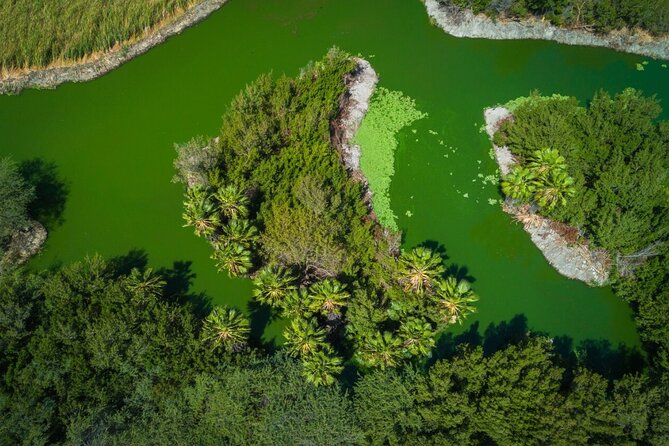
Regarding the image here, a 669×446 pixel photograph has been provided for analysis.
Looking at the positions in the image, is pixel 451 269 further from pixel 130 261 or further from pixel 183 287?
pixel 130 261

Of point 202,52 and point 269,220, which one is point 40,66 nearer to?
point 202,52

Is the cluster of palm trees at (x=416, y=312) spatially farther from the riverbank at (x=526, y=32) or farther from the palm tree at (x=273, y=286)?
the riverbank at (x=526, y=32)

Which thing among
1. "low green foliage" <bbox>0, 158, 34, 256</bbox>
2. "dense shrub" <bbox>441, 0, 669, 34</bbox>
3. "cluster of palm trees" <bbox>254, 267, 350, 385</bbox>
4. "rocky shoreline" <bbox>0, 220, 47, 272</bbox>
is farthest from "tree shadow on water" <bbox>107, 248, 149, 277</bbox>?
"dense shrub" <bbox>441, 0, 669, 34</bbox>

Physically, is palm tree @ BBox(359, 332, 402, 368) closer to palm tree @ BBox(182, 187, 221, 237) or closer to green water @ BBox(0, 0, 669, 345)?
green water @ BBox(0, 0, 669, 345)

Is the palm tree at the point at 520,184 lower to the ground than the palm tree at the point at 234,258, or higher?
higher

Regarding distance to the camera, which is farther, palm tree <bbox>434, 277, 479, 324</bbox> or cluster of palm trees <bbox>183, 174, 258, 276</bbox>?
cluster of palm trees <bbox>183, 174, 258, 276</bbox>

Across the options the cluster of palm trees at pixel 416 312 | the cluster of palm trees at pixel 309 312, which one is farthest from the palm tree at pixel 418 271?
the cluster of palm trees at pixel 309 312
